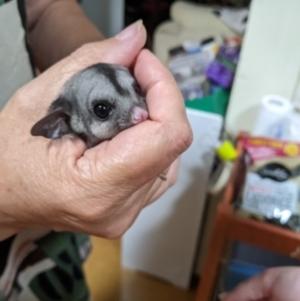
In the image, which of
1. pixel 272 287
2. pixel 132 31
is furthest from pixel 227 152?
pixel 132 31

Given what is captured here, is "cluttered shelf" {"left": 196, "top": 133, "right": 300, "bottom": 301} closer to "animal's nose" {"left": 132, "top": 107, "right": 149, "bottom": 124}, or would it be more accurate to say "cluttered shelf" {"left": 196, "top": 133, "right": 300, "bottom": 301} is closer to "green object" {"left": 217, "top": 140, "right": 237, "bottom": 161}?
"green object" {"left": 217, "top": 140, "right": 237, "bottom": 161}

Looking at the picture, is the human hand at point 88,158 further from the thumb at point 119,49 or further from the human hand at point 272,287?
the human hand at point 272,287

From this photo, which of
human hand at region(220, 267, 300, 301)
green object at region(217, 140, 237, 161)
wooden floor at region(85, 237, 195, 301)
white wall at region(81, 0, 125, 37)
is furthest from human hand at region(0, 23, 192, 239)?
white wall at region(81, 0, 125, 37)

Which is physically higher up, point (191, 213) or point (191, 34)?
point (191, 34)

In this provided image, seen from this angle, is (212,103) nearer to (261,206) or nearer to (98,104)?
(261,206)

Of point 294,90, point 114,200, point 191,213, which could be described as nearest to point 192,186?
point 191,213

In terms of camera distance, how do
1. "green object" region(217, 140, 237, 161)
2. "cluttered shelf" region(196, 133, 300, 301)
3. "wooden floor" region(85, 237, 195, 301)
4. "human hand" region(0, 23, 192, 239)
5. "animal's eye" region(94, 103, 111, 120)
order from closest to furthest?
"human hand" region(0, 23, 192, 239), "animal's eye" region(94, 103, 111, 120), "cluttered shelf" region(196, 133, 300, 301), "green object" region(217, 140, 237, 161), "wooden floor" region(85, 237, 195, 301)

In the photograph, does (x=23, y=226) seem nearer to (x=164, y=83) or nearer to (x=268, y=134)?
(x=164, y=83)

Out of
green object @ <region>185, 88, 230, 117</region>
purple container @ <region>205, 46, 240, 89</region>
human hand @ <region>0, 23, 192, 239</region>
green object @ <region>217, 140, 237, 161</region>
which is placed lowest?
green object @ <region>217, 140, 237, 161</region>
